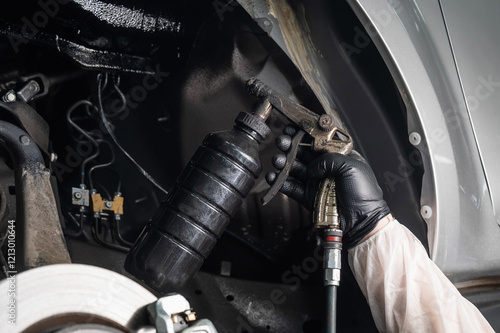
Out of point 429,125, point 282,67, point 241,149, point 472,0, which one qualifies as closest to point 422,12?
point 472,0

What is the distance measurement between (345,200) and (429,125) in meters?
0.23

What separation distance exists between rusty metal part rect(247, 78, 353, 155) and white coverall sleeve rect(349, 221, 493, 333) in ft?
0.65

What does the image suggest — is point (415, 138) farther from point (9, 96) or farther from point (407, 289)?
point (9, 96)

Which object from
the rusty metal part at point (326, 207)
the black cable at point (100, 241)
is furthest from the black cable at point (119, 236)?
the rusty metal part at point (326, 207)

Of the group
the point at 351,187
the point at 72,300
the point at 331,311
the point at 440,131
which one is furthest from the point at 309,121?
the point at 72,300

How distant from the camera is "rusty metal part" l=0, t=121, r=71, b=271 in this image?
78 centimetres

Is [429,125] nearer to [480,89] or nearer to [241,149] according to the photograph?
[480,89]

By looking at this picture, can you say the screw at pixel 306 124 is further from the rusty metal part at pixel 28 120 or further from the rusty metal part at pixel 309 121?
the rusty metal part at pixel 28 120

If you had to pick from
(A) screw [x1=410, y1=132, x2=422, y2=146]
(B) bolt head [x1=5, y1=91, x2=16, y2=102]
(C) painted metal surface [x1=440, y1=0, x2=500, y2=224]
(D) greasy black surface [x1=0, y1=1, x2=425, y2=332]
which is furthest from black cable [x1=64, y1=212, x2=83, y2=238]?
(C) painted metal surface [x1=440, y1=0, x2=500, y2=224]

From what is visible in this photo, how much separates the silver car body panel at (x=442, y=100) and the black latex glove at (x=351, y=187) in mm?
108

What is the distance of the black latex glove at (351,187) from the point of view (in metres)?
0.98

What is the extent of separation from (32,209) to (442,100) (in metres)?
0.81

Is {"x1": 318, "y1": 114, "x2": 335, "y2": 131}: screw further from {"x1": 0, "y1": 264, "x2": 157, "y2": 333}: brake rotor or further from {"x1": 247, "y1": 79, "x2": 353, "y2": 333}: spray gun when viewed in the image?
{"x1": 0, "y1": 264, "x2": 157, "y2": 333}: brake rotor

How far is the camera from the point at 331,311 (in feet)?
2.98
